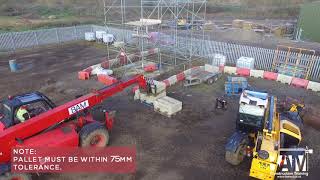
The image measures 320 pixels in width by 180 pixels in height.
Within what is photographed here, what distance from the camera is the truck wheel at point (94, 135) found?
33.2ft

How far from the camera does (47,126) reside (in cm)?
945

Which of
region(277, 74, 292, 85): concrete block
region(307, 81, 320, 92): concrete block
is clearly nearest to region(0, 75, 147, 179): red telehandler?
region(277, 74, 292, 85): concrete block

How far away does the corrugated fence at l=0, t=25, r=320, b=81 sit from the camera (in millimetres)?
19553

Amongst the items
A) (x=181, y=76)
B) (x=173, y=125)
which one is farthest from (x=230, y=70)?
(x=173, y=125)

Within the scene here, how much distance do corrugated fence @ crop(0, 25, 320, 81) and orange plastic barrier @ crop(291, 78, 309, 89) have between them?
67.8 inches

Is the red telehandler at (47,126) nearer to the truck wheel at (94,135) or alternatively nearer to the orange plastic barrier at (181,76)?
the truck wheel at (94,135)

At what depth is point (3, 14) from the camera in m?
41.3

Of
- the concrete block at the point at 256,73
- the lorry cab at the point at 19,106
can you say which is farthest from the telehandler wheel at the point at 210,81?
the lorry cab at the point at 19,106

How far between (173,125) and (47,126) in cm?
576

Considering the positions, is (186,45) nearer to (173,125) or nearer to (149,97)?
(149,97)

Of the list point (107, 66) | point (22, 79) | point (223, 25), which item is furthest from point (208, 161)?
point (223, 25)

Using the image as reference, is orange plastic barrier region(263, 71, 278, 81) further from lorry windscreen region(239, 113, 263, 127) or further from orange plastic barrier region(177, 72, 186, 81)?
lorry windscreen region(239, 113, 263, 127)

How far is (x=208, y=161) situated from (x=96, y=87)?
9.75 m

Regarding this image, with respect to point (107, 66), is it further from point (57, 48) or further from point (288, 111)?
point (288, 111)
